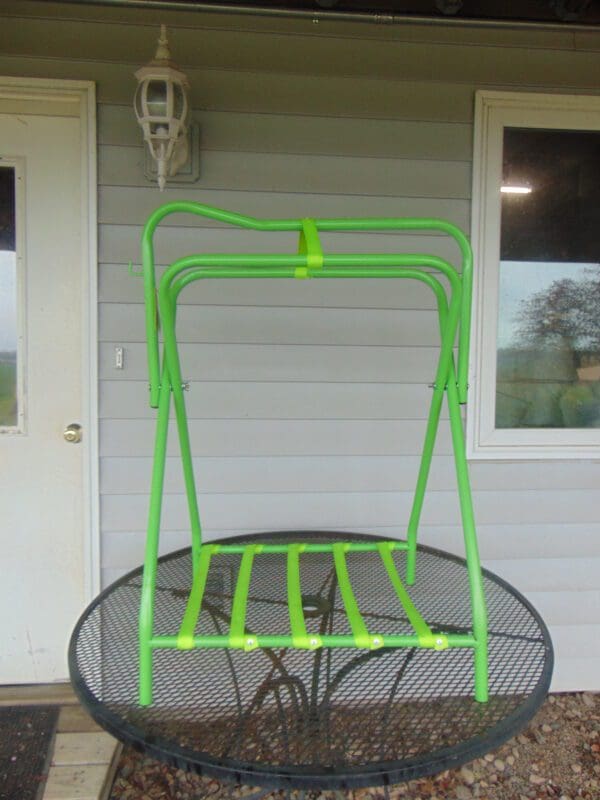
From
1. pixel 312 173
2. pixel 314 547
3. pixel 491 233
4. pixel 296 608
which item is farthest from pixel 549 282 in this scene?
pixel 296 608

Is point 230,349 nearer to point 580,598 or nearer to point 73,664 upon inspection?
point 73,664

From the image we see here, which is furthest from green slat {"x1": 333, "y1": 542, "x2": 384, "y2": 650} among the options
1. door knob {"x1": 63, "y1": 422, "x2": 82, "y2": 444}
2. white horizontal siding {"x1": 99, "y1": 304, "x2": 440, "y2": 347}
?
door knob {"x1": 63, "y1": 422, "x2": 82, "y2": 444}

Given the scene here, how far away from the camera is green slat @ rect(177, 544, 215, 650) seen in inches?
41.3

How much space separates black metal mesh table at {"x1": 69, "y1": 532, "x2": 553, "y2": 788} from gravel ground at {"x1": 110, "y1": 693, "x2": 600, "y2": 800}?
20.8 inches

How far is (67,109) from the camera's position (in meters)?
1.90

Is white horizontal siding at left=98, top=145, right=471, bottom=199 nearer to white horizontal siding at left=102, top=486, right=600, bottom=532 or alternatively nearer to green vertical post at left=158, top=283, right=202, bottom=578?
green vertical post at left=158, top=283, right=202, bottom=578

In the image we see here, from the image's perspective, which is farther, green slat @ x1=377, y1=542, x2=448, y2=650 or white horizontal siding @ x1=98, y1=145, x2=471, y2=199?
white horizontal siding @ x1=98, y1=145, x2=471, y2=199

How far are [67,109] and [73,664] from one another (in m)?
1.74

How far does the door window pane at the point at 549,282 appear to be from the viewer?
2.04 m

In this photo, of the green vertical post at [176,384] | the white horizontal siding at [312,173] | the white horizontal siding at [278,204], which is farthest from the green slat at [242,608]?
the white horizontal siding at [312,173]

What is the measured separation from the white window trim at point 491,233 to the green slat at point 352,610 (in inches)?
28.1

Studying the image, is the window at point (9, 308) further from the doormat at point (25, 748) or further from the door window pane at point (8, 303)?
the doormat at point (25, 748)

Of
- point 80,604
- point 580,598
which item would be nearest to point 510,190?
point 580,598

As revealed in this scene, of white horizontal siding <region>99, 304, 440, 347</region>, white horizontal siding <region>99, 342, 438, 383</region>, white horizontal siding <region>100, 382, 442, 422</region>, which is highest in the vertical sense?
white horizontal siding <region>99, 304, 440, 347</region>
